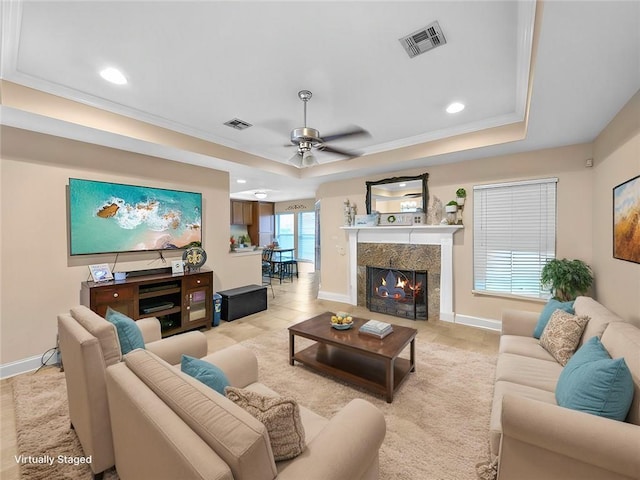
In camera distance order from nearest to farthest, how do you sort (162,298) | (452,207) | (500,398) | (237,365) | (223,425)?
(223,425) < (500,398) < (237,365) < (162,298) < (452,207)

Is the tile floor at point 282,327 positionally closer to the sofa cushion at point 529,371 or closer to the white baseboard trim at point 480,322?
the white baseboard trim at point 480,322

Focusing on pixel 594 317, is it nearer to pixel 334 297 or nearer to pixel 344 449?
pixel 344 449

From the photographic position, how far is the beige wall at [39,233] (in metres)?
2.86

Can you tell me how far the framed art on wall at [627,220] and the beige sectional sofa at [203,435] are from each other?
8.17ft

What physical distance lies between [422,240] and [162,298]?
13.3 feet

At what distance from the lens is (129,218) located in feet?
12.1

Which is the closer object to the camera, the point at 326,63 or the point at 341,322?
the point at 326,63

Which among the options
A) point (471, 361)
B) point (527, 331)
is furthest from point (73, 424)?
point (527, 331)

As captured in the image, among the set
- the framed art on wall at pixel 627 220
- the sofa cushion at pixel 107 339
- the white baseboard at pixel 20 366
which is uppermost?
the framed art on wall at pixel 627 220

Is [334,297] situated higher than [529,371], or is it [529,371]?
[529,371]

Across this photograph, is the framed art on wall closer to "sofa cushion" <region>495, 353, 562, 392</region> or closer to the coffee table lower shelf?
"sofa cushion" <region>495, 353, 562, 392</region>

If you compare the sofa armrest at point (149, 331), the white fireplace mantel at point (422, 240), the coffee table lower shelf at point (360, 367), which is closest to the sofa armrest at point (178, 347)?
the sofa armrest at point (149, 331)

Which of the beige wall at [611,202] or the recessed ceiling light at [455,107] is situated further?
the recessed ceiling light at [455,107]

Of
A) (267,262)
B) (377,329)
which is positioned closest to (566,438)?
(377,329)
